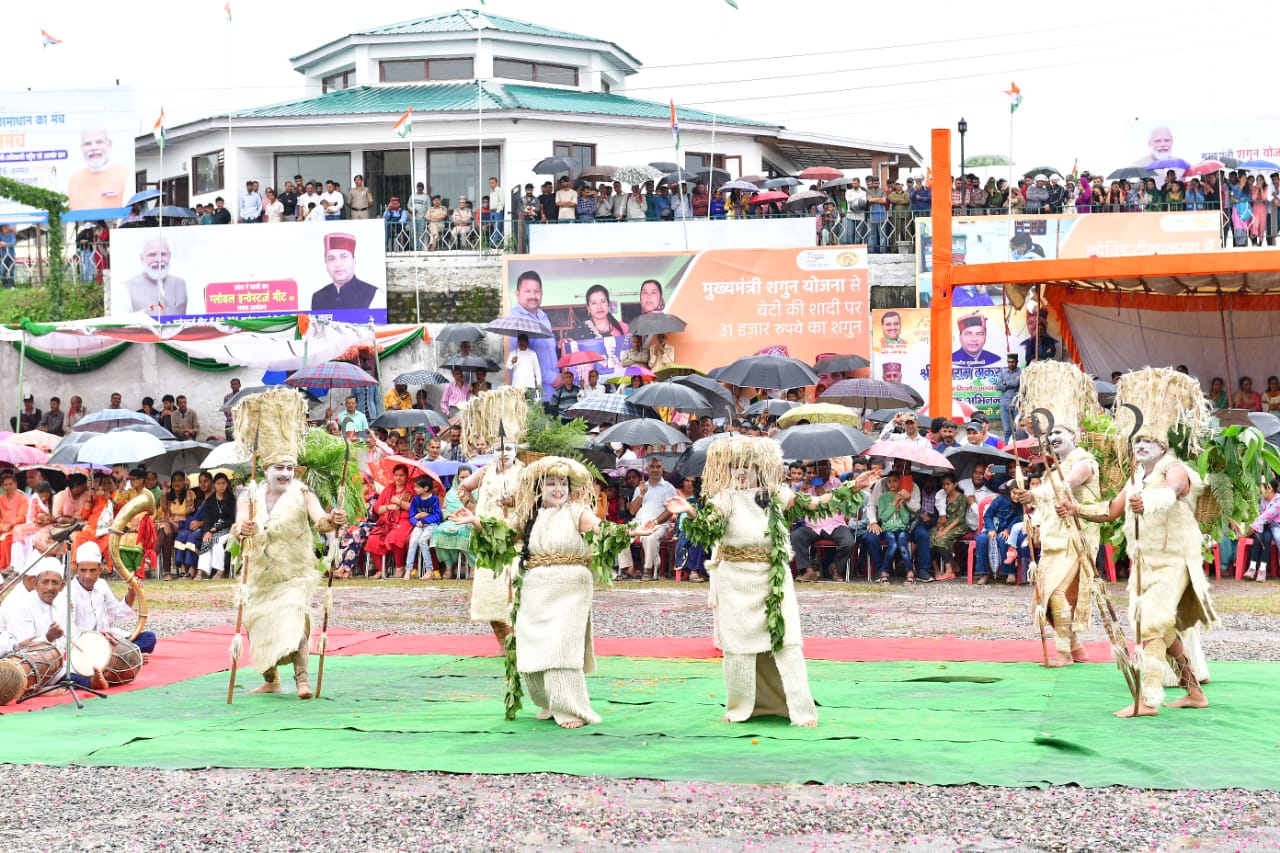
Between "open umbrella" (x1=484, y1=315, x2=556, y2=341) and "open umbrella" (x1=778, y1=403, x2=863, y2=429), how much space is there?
4.87 m

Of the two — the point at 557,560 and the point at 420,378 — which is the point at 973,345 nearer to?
the point at 420,378

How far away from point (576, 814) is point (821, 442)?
9626mm

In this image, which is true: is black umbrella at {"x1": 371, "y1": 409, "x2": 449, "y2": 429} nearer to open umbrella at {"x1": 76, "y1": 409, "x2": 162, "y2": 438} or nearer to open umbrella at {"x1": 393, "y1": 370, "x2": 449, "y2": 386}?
open umbrella at {"x1": 393, "y1": 370, "x2": 449, "y2": 386}

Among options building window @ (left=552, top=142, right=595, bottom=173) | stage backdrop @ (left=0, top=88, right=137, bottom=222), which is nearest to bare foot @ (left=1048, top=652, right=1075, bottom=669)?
building window @ (left=552, top=142, right=595, bottom=173)

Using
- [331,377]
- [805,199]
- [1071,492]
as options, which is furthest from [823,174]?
[1071,492]

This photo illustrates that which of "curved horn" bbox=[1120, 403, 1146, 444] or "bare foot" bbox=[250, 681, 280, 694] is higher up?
"curved horn" bbox=[1120, 403, 1146, 444]

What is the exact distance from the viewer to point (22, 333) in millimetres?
23375

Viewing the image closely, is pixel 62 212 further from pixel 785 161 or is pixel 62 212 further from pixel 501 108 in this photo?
pixel 785 161

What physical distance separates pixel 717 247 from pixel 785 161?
35.3ft

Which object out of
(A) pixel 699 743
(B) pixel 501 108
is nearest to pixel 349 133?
(B) pixel 501 108

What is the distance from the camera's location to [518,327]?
21.9 m

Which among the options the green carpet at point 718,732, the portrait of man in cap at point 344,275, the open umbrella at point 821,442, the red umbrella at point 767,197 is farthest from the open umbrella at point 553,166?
the green carpet at point 718,732

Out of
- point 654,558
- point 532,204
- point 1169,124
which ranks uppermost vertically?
point 1169,124

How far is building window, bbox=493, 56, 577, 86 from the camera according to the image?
3381 centimetres
